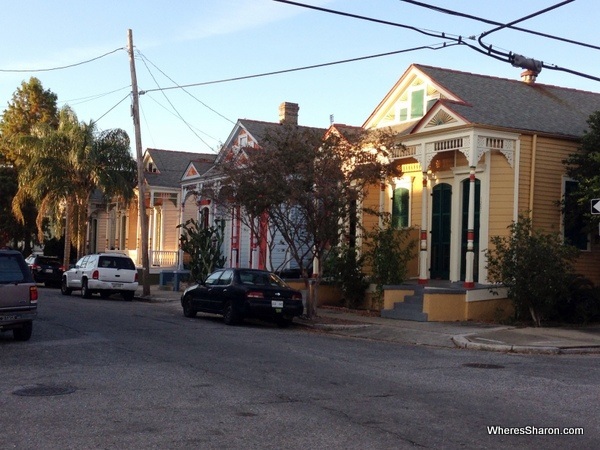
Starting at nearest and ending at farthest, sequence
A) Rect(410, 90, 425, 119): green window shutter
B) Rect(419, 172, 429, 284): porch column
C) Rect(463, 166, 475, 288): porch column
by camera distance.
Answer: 1. Rect(463, 166, 475, 288): porch column
2. Rect(419, 172, 429, 284): porch column
3. Rect(410, 90, 425, 119): green window shutter

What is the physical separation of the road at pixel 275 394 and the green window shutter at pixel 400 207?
9732 millimetres

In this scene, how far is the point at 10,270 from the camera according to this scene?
15.4m

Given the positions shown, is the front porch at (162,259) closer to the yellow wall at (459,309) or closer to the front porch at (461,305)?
the front porch at (461,305)

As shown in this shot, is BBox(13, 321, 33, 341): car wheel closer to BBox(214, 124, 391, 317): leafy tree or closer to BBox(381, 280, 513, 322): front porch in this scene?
BBox(214, 124, 391, 317): leafy tree

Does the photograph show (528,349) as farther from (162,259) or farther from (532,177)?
(162,259)

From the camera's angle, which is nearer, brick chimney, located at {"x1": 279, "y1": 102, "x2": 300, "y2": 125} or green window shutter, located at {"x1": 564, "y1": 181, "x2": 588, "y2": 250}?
green window shutter, located at {"x1": 564, "y1": 181, "x2": 588, "y2": 250}

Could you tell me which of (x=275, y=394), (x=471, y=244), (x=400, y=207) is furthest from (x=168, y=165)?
(x=275, y=394)

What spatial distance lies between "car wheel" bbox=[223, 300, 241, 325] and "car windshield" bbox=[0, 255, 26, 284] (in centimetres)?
605

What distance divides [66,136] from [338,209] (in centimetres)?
2076

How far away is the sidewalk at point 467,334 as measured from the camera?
16984 millimetres

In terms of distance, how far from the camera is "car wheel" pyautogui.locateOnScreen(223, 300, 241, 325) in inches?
800

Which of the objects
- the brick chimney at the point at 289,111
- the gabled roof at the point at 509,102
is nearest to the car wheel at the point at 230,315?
the gabled roof at the point at 509,102

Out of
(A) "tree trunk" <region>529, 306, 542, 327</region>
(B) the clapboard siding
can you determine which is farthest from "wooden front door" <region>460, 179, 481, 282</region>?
(A) "tree trunk" <region>529, 306, 542, 327</region>

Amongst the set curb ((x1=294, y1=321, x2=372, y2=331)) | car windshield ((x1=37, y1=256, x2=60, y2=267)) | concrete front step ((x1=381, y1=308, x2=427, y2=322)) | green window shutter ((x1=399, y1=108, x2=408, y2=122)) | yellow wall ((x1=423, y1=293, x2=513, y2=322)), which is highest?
green window shutter ((x1=399, y1=108, x2=408, y2=122))
